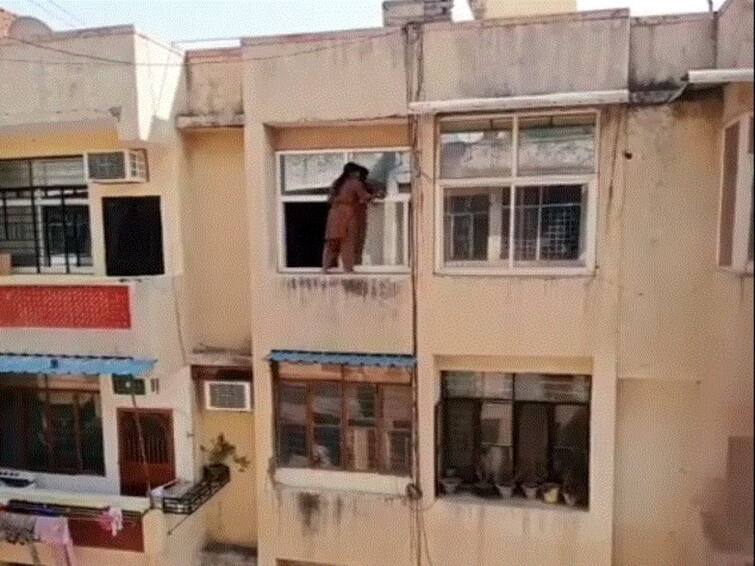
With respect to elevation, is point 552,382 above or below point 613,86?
below

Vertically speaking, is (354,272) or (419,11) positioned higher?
(419,11)

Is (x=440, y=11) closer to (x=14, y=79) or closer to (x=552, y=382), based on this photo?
(x=552, y=382)

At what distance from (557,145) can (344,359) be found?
121 inches

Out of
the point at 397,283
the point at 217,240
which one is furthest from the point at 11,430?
the point at 397,283

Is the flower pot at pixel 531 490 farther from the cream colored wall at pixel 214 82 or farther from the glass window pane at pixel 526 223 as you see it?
the cream colored wall at pixel 214 82

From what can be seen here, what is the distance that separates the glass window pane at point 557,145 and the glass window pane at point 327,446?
349 centimetres

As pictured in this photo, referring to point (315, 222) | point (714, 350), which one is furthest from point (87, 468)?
point (714, 350)

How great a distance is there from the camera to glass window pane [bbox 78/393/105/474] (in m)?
7.90

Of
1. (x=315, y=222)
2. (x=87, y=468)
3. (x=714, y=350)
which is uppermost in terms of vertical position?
(x=315, y=222)

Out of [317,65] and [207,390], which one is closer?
[317,65]

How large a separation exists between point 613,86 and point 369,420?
425 centimetres

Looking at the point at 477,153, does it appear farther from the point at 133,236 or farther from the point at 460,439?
the point at 133,236

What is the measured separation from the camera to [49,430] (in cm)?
807

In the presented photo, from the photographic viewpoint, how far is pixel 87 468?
7.99 meters
